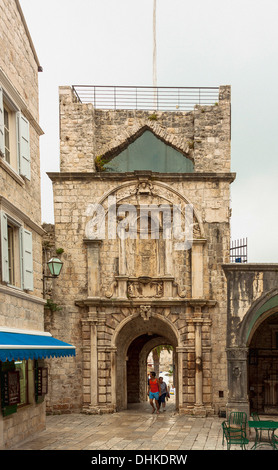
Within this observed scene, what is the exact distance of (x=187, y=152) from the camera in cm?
2012

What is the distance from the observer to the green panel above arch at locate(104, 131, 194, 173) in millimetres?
20188

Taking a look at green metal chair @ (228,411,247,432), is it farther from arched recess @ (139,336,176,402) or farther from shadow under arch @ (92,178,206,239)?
arched recess @ (139,336,176,402)

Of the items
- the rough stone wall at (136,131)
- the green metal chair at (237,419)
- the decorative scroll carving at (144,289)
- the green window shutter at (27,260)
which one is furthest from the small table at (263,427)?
the rough stone wall at (136,131)

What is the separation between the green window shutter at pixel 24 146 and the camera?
13328 mm

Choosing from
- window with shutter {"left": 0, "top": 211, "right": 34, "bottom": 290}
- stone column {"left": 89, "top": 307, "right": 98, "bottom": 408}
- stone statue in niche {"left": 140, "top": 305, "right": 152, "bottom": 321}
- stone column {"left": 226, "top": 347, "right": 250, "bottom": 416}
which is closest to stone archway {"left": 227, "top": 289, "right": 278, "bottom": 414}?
stone column {"left": 226, "top": 347, "right": 250, "bottom": 416}

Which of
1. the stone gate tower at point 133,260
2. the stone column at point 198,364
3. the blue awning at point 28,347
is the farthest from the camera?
the stone gate tower at point 133,260

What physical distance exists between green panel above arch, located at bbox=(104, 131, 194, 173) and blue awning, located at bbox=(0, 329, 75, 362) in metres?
8.13

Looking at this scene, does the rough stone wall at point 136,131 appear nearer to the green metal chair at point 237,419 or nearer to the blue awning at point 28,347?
the blue awning at point 28,347

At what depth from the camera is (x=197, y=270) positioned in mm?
18703

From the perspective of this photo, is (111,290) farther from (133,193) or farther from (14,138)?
(14,138)

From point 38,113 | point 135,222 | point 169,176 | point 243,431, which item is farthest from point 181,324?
point 38,113

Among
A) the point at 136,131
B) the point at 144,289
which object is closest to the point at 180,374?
the point at 144,289

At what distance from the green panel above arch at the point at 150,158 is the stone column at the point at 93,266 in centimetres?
298
